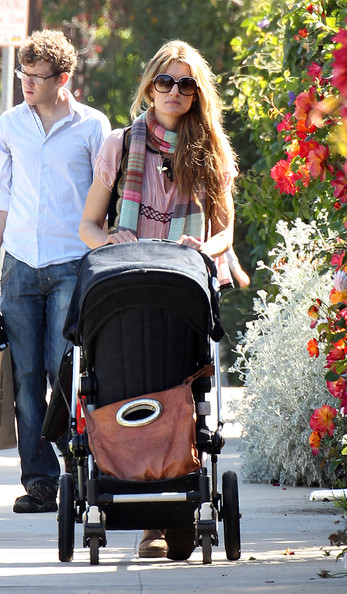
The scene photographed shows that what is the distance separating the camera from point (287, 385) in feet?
20.5

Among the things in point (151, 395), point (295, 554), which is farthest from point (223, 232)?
point (295, 554)

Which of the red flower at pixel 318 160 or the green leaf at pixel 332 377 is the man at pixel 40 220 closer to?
the green leaf at pixel 332 377

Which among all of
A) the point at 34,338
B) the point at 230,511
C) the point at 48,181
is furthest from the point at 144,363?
the point at 48,181

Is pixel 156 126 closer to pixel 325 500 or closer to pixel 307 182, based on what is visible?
pixel 307 182

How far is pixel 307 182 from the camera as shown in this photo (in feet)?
14.6

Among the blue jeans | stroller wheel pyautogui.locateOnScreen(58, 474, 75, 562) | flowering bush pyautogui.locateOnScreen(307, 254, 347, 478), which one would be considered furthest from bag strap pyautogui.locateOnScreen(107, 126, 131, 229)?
stroller wheel pyautogui.locateOnScreen(58, 474, 75, 562)

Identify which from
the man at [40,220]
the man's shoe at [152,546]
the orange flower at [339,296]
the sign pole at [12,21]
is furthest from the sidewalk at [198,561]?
the sign pole at [12,21]

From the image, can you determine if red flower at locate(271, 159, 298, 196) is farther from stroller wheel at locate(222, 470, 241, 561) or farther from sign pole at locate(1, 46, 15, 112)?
sign pole at locate(1, 46, 15, 112)

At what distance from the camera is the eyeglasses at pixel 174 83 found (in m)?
4.64

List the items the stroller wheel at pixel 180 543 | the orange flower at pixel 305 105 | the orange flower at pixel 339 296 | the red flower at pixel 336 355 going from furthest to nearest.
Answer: the stroller wheel at pixel 180 543 < the red flower at pixel 336 355 < the orange flower at pixel 339 296 < the orange flower at pixel 305 105

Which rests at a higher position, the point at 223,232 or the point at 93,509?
the point at 223,232

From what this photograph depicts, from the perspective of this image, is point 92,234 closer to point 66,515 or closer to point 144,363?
point 144,363

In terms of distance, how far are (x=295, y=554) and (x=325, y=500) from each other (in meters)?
1.07

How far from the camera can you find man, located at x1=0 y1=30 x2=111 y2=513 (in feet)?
18.8
